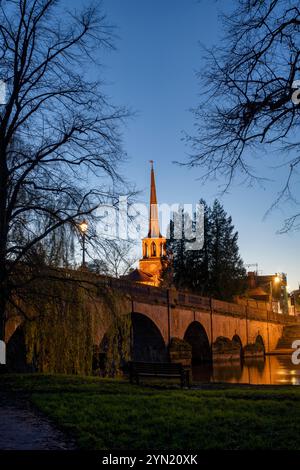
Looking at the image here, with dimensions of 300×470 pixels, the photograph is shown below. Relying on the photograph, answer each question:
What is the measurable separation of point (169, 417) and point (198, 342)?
3882cm

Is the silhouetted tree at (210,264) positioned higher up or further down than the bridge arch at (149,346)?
higher up

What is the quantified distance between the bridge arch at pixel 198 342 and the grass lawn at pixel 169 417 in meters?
32.8

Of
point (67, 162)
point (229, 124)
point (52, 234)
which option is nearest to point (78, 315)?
point (52, 234)

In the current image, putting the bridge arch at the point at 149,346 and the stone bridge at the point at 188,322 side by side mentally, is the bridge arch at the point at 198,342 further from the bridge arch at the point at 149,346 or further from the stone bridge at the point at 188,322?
the bridge arch at the point at 149,346

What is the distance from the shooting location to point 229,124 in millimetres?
9336

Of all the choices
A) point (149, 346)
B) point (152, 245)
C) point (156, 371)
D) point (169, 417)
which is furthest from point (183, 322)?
point (152, 245)

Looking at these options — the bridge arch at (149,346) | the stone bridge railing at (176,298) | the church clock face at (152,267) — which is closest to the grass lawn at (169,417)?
the stone bridge railing at (176,298)

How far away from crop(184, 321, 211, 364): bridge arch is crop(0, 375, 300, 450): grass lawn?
108ft

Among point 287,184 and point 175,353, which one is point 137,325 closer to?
point 175,353

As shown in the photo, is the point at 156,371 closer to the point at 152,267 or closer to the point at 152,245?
the point at 152,267

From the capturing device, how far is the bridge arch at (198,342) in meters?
46.0

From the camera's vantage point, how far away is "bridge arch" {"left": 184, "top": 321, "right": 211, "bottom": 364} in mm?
46000
